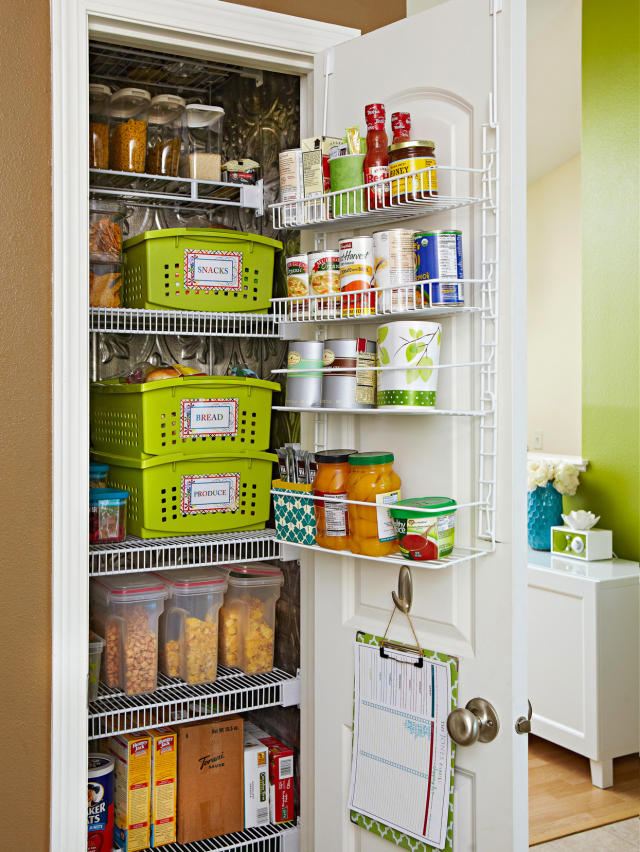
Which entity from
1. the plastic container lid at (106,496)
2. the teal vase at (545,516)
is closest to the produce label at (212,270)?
the plastic container lid at (106,496)

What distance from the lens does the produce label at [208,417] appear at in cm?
198

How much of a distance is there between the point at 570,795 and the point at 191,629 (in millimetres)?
1821

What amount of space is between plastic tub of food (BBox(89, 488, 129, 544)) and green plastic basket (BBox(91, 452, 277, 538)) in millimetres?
46

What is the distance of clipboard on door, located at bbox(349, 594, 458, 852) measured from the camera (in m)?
1.55

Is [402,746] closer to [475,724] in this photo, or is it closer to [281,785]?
[475,724]

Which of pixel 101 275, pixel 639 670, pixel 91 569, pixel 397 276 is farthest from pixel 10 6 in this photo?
pixel 639 670

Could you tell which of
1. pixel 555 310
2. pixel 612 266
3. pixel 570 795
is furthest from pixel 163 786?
pixel 555 310

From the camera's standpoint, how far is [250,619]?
6.84ft

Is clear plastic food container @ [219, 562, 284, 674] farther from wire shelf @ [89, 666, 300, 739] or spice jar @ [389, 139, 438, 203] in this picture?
spice jar @ [389, 139, 438, 203]

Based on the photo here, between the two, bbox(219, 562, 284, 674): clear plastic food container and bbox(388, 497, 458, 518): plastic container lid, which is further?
bbox(219, 562, 284, 674): clear plastic food container

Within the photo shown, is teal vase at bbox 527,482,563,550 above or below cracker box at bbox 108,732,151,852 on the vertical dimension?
above

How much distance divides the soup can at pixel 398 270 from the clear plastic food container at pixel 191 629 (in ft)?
2.90

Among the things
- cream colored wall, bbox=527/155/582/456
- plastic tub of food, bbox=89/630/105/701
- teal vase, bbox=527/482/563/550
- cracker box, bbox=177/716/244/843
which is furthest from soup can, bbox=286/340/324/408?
cream colored wall, bbox=527/155/582/456

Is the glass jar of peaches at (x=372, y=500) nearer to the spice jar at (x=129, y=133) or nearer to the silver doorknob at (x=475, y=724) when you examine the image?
the silver doorknob at (x=475, y=724)
